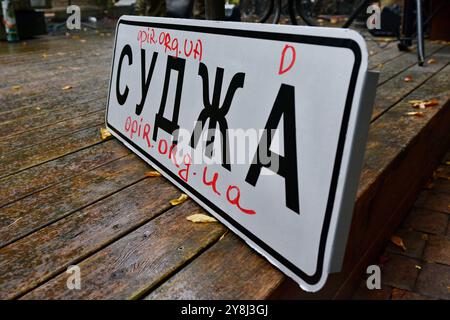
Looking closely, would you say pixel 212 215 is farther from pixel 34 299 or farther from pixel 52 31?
pixel 52 31

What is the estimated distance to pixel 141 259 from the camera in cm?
97

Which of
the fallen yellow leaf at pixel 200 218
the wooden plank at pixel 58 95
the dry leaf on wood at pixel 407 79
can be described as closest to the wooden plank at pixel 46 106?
the wooden plank at pixel 58 95

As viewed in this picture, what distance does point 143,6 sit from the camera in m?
4.57

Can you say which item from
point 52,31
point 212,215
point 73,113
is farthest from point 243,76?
point 52,31

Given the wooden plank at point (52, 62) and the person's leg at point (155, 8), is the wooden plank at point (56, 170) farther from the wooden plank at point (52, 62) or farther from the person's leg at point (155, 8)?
the person's leg at point (155, 8)

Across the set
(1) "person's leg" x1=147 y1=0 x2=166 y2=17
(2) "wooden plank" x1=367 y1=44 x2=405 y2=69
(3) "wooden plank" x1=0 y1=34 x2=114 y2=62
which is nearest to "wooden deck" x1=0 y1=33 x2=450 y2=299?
(2) "wooden plank" x1=367 y1=44 x2=405 y2=69

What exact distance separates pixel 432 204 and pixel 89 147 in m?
1.56

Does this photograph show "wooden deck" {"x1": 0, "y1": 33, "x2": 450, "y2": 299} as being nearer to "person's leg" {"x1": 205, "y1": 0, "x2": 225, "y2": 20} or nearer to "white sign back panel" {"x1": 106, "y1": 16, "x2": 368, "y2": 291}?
"white sign back panel" {"x1": 106, "y1": 16, "x2": 368, "y2": 291}

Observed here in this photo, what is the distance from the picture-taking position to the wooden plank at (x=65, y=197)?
1129 millimetres

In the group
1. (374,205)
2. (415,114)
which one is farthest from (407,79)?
(374,205)

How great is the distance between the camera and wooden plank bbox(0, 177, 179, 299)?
0.93 m

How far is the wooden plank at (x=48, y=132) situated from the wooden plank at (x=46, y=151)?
0.05m
